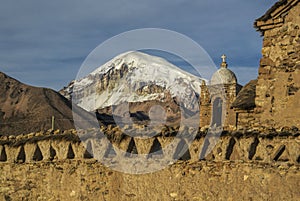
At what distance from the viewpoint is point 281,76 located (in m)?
12.2

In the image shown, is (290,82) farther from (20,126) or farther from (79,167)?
(20,126)

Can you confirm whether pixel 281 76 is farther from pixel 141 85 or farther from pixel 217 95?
pixel 217 95

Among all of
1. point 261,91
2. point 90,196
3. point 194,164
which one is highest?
point 261,91

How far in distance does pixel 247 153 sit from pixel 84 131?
10.9ft

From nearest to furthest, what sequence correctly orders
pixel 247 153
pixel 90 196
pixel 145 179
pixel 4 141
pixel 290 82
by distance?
pixel 247 153
pixel 145 179
pixel 90 196
pixel 4 141
pixel 290 82

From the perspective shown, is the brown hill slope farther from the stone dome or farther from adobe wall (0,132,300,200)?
adobe wall (0,132,300,200)

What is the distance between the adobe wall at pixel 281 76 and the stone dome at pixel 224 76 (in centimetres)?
1887

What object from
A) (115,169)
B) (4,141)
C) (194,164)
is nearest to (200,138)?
(194,164)

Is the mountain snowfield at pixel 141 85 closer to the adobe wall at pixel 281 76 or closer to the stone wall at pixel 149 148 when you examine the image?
the adobe wall at pixel 281 76

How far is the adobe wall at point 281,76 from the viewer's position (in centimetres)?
1192

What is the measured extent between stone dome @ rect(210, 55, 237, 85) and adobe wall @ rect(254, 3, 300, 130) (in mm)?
18867

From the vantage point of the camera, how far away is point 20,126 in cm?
3269

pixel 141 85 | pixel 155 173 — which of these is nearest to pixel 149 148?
pixel 155 173

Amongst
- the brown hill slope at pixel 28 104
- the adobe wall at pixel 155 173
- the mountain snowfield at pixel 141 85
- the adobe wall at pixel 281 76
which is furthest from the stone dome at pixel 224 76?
the adobe wall at pixel 155 173
